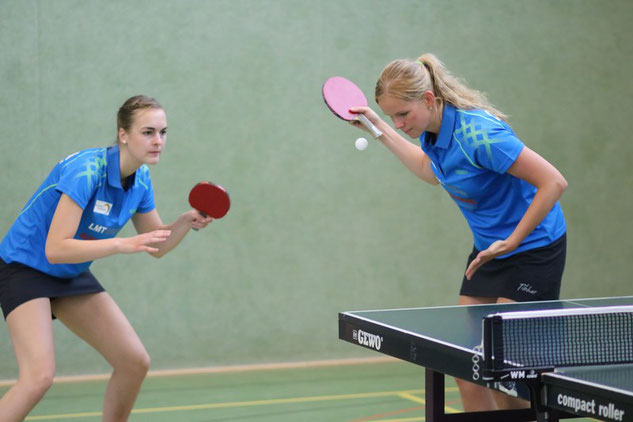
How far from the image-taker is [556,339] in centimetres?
207

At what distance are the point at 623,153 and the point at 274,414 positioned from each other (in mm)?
3664

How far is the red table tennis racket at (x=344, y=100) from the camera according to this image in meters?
3.39

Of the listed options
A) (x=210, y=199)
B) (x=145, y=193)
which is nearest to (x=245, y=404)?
(x=145, y=193)

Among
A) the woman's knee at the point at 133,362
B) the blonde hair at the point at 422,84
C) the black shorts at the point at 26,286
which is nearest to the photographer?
the blonde hair at the point at 422,84

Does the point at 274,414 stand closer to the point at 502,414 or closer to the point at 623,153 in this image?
the point at 502,414

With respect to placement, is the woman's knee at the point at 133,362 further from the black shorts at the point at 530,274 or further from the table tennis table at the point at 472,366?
the black shorts at the point at 530,274

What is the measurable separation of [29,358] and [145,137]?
2.97 feet

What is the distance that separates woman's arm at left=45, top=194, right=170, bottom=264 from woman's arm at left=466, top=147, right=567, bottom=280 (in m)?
1.17

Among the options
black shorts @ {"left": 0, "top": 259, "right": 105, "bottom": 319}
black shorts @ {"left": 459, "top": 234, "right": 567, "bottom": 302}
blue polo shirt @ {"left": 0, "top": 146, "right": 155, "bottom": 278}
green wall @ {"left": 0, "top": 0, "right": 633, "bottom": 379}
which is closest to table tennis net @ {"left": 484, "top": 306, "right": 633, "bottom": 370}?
black shorts @ {"left": 459, "top": 234, "right": 567, "bottom": 302}

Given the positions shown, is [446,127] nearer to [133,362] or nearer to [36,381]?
[133,362]

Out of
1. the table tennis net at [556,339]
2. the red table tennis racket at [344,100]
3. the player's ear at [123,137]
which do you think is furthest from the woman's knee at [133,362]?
the table tennis net at [556,339]

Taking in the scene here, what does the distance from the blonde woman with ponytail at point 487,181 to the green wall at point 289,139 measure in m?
2.87

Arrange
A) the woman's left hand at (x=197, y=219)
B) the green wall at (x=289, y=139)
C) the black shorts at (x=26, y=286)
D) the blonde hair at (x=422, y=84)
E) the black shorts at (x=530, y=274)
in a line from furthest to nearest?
the green wall at (x=289, y=139)
the woman's left hand at (x=197, y=219)
the black shorts at (x=26, y=286)
the black shorts at (x=530, y=274)
the blonde hair at (x=422, y=84)

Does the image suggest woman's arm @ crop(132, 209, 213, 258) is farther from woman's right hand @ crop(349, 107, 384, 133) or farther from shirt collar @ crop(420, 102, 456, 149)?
shirt collar @ crop(420, 102, 456, 149)
